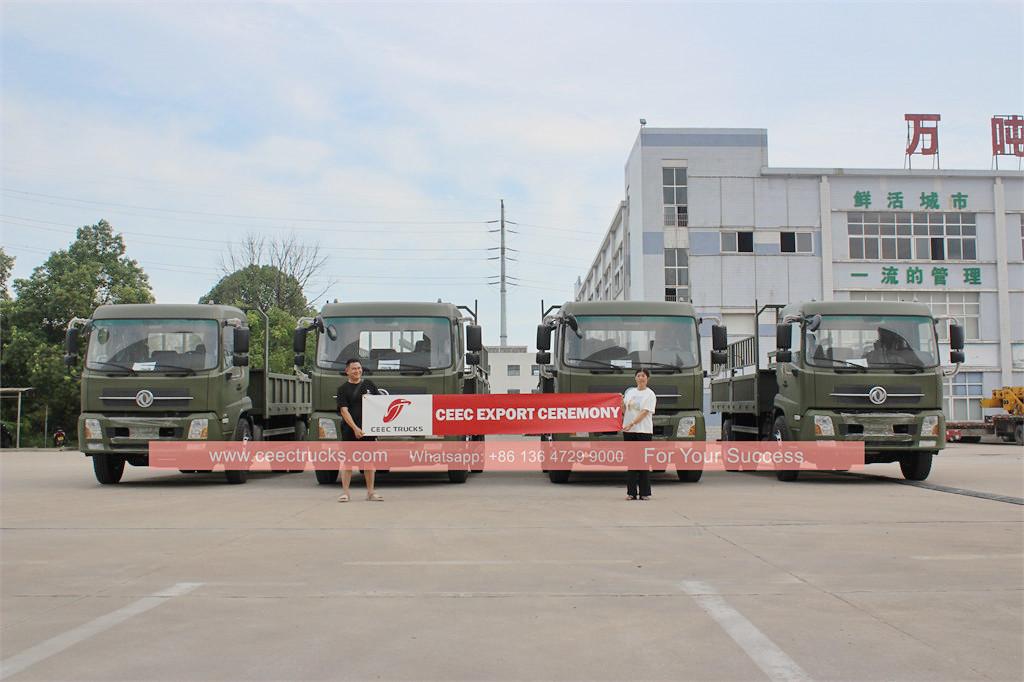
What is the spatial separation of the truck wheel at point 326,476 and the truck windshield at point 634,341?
4.18 meters

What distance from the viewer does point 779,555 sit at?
26.2 ft

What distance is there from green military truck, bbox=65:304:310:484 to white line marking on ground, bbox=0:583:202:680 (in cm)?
901

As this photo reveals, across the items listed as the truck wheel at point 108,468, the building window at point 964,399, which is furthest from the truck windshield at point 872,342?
the building window at point 964,399

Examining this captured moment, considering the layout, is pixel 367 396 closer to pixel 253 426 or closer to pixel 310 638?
pixel 253 426

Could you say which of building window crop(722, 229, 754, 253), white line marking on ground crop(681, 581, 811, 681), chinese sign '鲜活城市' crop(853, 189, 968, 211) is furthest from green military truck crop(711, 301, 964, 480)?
chinese sign '鲜活城市' crop(853, 189, 968, 211)

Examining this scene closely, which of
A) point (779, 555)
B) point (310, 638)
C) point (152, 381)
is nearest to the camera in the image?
point (310, 638)

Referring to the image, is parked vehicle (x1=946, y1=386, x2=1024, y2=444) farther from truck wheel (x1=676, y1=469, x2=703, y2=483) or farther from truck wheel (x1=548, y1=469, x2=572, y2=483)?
truck wheel (x1=548, y1=469, x2=572, y2=483)

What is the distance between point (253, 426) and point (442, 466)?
3.73m

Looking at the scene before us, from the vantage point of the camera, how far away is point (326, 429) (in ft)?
48.2

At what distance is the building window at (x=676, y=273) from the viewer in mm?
46281

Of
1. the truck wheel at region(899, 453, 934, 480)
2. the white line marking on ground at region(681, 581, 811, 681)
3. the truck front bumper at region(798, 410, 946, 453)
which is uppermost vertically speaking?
the truck front bumper at region(798, 410, 946, 453)

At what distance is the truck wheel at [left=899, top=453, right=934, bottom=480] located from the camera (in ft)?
53.9

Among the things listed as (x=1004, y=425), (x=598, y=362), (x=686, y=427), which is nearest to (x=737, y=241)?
(x=1004, y=425)

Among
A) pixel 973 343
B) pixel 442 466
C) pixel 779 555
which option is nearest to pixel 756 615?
pixel 779 555
